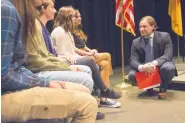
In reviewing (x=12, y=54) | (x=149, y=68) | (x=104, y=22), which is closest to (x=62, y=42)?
(x=149, y=68)

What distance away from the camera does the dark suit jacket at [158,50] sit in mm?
3882

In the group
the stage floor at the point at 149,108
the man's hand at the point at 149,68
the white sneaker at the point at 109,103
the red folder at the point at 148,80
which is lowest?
the stage floor at the point at 149,108

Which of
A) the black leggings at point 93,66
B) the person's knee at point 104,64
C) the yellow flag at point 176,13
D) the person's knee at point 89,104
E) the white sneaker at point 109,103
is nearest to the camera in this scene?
the person's knee at point 89,104

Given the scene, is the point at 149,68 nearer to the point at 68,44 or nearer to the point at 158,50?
the point at 158,50

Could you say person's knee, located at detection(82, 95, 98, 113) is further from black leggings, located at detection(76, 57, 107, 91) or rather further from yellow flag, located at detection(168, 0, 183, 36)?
yellow flag, located at detection(168, 0, 183, 36)

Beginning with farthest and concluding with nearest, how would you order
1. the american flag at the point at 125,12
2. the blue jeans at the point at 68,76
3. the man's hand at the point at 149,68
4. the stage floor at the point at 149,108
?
the american flag at the point at 125,12 → the man's hand at the point at 149,68 → the stage floor at the point at 149,108 → the blue jeans at the point at 68,76

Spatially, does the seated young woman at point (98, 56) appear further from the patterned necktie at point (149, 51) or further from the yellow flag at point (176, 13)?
the yellow flag at point (176, 13)

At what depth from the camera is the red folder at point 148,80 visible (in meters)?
3.81

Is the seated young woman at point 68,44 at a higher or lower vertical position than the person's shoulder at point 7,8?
lower

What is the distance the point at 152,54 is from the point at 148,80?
0.32 m

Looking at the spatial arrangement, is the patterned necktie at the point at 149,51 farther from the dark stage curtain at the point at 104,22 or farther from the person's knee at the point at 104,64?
the dark stage curtain at the point at 104,22

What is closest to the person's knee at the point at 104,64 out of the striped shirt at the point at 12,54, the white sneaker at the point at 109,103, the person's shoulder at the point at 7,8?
the white sneaker at the point at 109,103

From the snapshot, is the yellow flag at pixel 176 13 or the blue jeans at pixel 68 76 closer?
the blue jeans at pixel 68 76

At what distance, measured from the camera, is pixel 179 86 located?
4285mm
